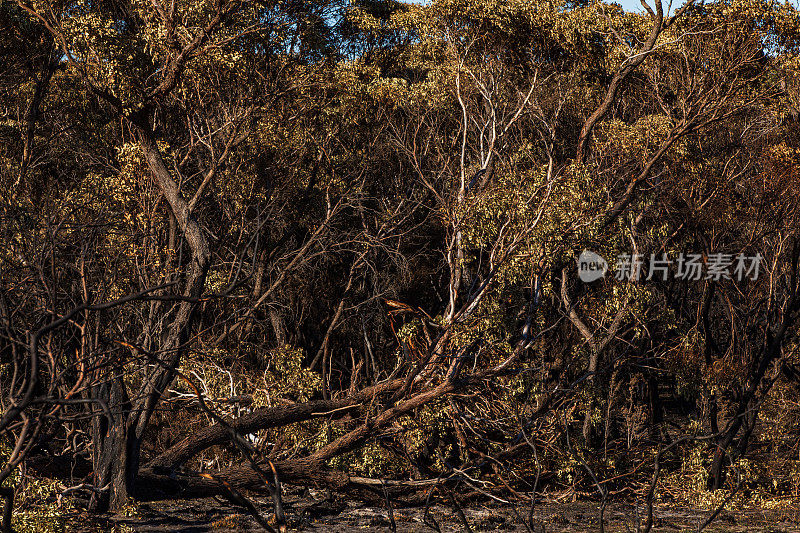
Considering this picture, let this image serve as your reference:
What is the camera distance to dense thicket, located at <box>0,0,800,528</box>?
1273cm

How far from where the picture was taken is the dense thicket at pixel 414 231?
1273 cm

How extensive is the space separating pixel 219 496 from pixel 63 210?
5.20 meters

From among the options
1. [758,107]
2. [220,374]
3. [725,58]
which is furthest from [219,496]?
[758,107]

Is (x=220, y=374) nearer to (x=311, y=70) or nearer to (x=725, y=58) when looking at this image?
(x=311, y=70)

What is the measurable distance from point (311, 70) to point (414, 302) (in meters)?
6.35

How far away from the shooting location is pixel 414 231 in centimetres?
1919

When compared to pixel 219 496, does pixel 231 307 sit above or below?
above

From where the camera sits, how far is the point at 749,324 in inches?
604

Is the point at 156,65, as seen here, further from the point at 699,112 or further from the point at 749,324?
the point at 749,324

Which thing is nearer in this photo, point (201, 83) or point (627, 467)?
point (627, 467)

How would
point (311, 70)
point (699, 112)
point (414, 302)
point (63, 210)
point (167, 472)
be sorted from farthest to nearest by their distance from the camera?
1. point (414, 302)
2. point (311, 70)
3. point (699, 112)
4. point (63, 210)
5. point (167, 472)

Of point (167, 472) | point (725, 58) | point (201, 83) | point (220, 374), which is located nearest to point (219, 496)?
point (167, 472)

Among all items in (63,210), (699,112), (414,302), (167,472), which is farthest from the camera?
(414,302)

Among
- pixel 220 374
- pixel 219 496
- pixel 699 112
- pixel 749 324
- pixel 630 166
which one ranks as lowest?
pixel 219 496
